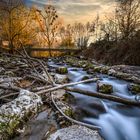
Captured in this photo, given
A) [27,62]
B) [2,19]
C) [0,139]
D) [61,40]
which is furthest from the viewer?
[61,40]

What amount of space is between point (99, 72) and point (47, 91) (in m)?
7.40

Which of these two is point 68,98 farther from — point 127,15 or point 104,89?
point 127,15

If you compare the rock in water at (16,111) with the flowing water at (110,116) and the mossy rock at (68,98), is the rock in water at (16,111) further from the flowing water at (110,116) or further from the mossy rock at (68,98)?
the mossy rock at (68,98)

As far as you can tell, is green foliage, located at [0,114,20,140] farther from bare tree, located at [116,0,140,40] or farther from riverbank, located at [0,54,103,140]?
bare tree, located at [116,0,140,40]

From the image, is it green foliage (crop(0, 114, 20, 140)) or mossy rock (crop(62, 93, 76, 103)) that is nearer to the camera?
green foliage (crop(0, 114, 20, 140))

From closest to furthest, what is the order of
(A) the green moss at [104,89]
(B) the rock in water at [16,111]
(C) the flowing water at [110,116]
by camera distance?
(B) the rock in water at [16,111] → (C) the flowing water at [110,116] → (A) the green moss at [104,89]

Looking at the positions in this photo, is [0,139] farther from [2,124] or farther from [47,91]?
[47,91]

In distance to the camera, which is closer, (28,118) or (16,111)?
(16,111)

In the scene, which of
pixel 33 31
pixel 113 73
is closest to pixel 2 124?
pixel 113 73

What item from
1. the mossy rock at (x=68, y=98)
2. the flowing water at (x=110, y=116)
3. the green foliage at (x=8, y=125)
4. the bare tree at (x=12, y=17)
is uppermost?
the bare tree at (x=12, y=17)

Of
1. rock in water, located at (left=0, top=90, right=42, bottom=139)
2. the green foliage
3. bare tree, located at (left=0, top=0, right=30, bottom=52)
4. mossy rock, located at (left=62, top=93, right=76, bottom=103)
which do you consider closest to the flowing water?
mossy rock, located at (left=62, top=93, right=76, bottom=103)

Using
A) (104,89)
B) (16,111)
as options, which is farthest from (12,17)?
(16,111)

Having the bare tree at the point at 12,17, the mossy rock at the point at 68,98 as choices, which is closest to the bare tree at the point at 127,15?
the bare tree at the point at 12,17

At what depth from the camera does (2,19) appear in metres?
24.5
